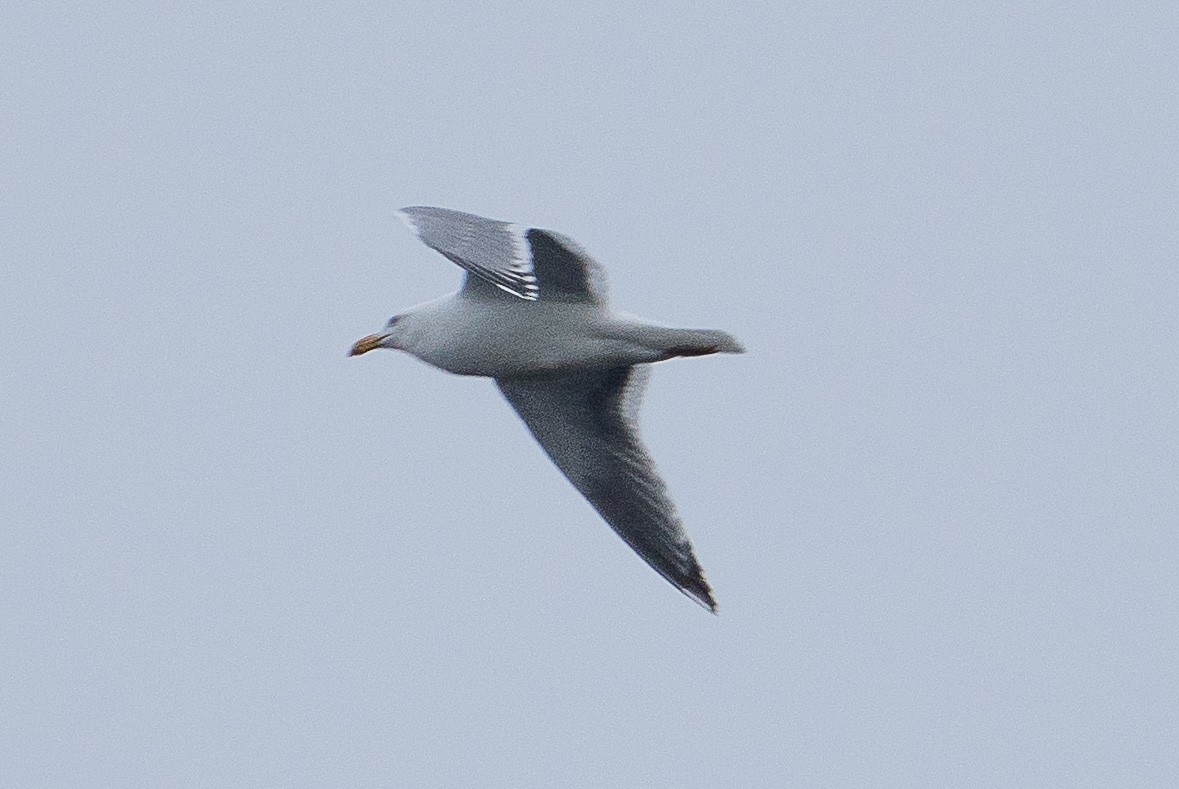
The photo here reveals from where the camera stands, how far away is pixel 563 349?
10.9 m

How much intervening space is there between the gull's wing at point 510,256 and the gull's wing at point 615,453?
0.99m

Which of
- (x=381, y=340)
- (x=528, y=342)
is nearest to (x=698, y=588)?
(x=528, y=342)

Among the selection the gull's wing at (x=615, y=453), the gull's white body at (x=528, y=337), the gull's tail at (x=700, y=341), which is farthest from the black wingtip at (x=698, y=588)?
the gull's tail at (x=700, y=341)

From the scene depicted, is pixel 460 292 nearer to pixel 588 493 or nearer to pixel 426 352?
pixel 426 352

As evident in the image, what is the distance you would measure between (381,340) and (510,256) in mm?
1749

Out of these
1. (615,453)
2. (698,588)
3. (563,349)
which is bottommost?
(698,588)

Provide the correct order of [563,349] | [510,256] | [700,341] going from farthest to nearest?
[563,349], [700,341], [510,256]

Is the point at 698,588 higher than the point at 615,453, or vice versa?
the point at 615,453

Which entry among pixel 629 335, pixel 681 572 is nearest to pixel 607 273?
pixel 629 335

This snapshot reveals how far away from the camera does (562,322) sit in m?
10.9

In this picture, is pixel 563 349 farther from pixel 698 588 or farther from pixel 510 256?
pixel 698 588

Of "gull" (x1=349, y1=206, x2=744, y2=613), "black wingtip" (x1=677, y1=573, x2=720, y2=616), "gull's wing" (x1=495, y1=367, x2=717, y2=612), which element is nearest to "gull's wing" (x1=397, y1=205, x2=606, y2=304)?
"gull" (x1=349, y1=206, x2=744, y2=613)

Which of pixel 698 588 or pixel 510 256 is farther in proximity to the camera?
pixel 698 588

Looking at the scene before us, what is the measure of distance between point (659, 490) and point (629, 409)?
1.47ft
